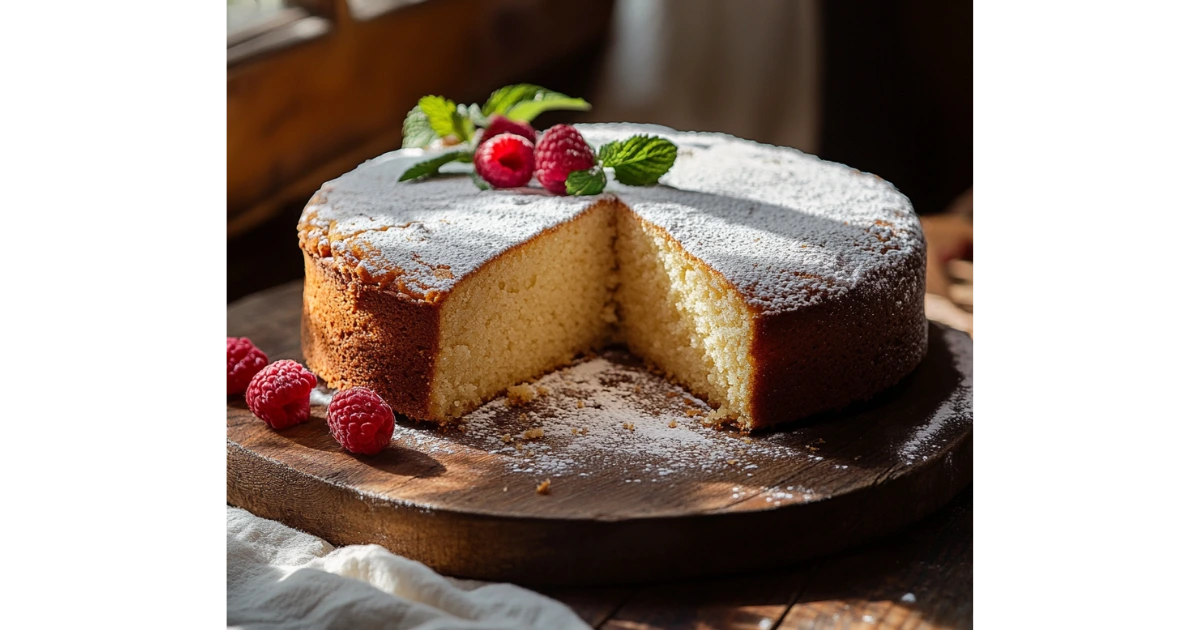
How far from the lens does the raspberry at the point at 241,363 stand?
2.72 metres

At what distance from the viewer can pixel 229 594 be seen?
6.85 feet

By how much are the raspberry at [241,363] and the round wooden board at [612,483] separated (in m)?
0.05

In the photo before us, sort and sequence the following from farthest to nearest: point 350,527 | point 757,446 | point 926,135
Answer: point 926,135, point 757,446, point 350,527

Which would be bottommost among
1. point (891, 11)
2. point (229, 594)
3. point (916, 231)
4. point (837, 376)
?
point (229, 594)

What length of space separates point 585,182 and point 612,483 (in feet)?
3.09

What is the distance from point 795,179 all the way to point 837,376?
0.76 metres

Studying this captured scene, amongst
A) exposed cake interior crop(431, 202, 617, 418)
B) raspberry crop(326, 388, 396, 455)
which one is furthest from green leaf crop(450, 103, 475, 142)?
raspberry crop(326, 388, 396, 455)

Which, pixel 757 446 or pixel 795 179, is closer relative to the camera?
pixel 757 446

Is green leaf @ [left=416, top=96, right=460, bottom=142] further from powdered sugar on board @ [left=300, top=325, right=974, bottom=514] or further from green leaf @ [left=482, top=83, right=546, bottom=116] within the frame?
powdered sugar on board @ [left=300, top=325, right=974, bottom=514]

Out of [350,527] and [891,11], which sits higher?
[891,11]

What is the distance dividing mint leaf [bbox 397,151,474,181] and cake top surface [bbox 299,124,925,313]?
0.09 feet

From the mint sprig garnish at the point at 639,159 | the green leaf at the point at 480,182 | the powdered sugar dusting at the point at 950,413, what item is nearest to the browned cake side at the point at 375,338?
the green leaf at the point at 480,182
